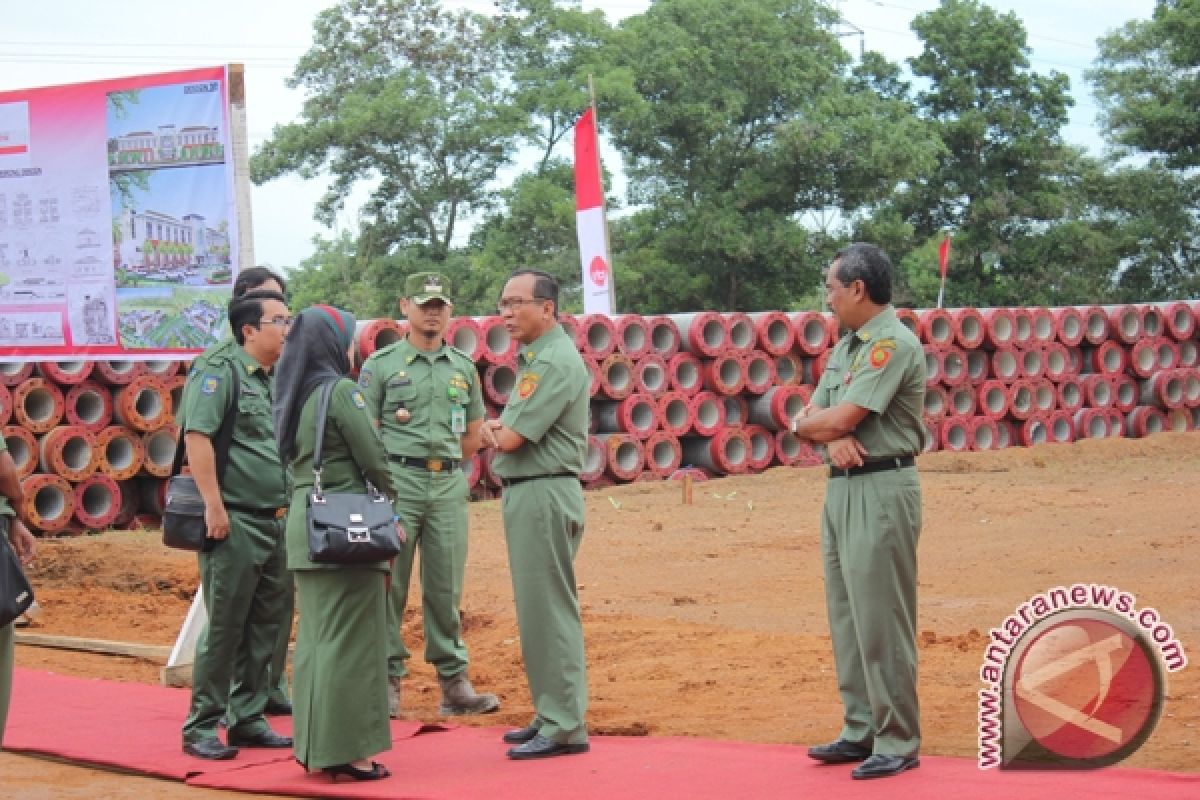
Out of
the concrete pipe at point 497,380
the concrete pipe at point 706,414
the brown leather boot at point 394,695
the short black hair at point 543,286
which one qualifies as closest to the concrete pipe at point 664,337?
the concrete pipe at point 706,414

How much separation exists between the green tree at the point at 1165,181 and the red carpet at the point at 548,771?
29004mm

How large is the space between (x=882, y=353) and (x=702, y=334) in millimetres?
13463

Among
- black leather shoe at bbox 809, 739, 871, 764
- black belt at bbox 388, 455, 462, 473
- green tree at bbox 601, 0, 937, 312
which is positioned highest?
green tree at bbox 601, 0, 937, 312

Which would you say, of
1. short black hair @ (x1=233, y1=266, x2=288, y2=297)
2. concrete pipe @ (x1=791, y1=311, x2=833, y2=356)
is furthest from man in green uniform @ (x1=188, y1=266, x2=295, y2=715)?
concrete pipe @ (x1=791, y1=311, x2=833, y2=356)

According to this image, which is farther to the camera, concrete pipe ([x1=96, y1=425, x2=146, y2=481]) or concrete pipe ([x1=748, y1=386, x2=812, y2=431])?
concrete pipe ([x1=748, y1=386, x2=812, y2=431])

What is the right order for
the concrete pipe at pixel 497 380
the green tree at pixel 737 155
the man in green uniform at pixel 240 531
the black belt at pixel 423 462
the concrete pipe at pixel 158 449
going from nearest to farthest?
the man in green uniform at pixel 240 531
the black belt at pixel 423 462
the concrete pipe at pixel 158 449
the concrete pipe at pixel 497 380
the green tree at pixel 737 155

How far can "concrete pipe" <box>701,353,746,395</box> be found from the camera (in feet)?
61.6

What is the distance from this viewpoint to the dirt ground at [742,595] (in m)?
6.39

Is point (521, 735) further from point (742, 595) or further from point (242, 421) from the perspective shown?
point (742, 595)

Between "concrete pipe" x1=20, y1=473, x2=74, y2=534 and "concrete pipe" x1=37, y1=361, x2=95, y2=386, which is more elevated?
"concrete pipe" x1=37, y1=361, x2=95, y2=386

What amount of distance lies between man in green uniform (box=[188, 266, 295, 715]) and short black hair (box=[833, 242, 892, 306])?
2395 mm

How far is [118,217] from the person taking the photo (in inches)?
327

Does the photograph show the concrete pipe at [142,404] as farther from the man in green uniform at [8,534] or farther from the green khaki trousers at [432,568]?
the man in green uniform at [8,534]

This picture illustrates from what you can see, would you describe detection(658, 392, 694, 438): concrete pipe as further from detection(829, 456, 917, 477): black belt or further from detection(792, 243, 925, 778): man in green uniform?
detection(829, 456, 917, 477): black belt
